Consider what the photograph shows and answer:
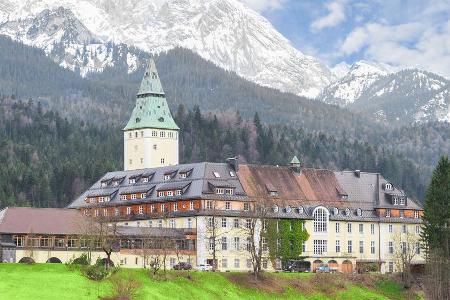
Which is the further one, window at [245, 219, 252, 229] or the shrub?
window at [245, 219, 252, 229]

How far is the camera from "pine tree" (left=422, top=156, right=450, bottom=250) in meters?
172

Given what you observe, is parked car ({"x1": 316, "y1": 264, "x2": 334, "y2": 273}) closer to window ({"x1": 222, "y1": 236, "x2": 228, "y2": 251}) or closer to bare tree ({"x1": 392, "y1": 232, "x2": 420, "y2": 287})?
bare tree ({"x1": 392, "y1": 232, "x2": 420, "y2": 287})

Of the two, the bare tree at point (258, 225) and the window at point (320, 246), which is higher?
the bare tree at point (258, 225)

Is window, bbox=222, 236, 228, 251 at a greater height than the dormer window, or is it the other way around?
the dormer window

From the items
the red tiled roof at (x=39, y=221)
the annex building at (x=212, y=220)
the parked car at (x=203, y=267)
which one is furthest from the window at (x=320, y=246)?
the red tiled roof at (x=39, y=221)

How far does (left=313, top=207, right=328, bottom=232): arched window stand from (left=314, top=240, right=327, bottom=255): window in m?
1.90

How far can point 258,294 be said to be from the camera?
152 m

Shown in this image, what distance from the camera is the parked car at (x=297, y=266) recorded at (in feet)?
594

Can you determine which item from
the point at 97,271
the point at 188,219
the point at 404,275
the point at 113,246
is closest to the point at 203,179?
the point at 188,219

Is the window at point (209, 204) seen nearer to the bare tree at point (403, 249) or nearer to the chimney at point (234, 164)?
the chimney at point (234, 164)

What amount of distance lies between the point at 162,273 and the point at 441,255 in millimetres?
42235

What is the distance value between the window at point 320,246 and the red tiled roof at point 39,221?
39199mm

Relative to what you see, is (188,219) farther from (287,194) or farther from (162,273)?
(162,273)

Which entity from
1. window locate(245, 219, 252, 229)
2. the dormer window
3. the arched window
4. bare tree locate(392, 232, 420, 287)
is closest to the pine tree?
bare tree locate(392, 232, 420, 287)
